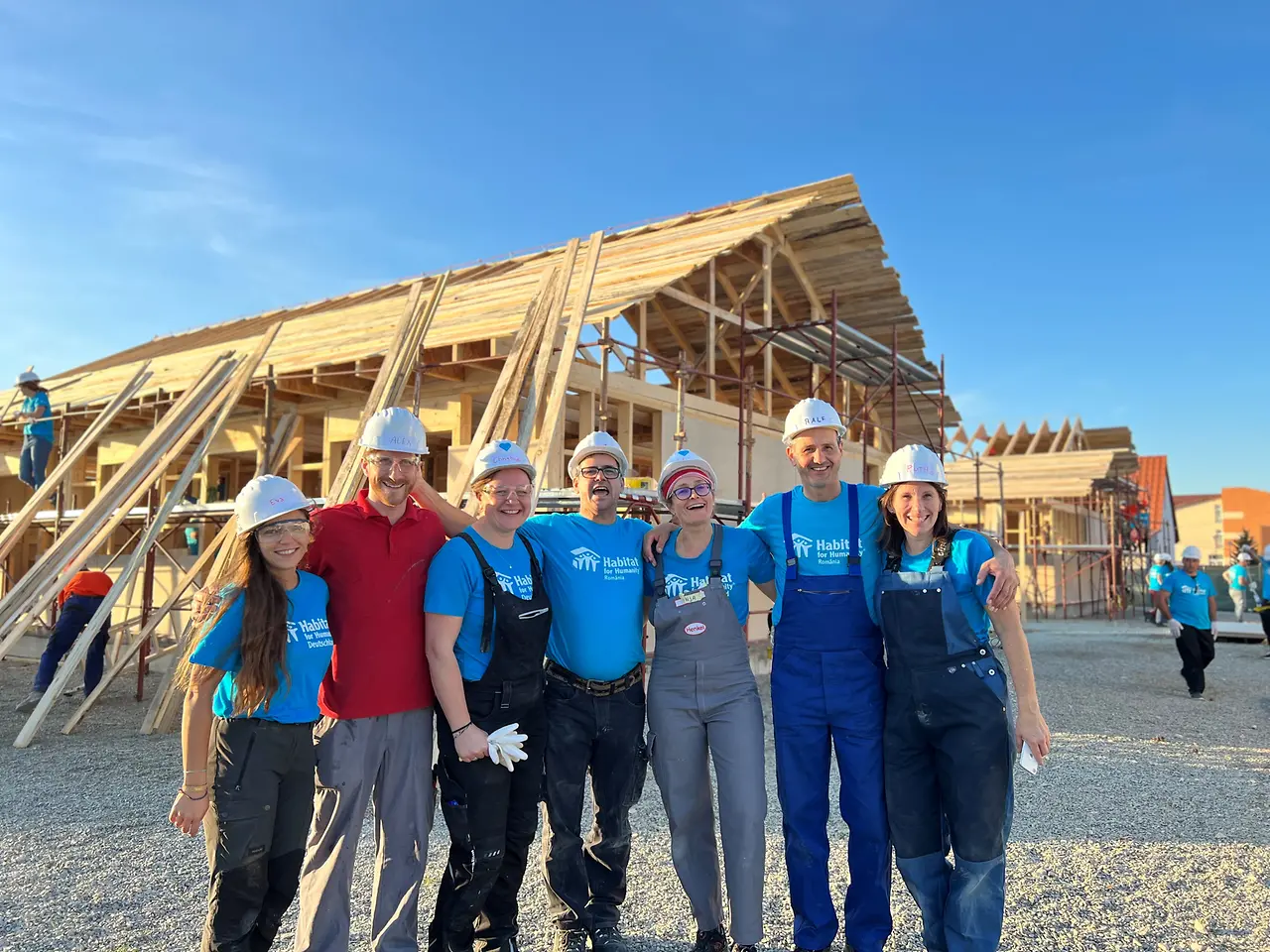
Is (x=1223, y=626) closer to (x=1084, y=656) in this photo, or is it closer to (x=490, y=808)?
(x=1084, y=656)

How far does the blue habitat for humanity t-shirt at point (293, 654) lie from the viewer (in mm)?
2582

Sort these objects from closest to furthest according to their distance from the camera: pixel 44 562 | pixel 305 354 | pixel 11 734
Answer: pixel 11 734, pixel 44 562, pixel 305 354

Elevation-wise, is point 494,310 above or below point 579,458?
above

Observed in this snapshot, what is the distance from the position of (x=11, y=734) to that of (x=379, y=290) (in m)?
12.5

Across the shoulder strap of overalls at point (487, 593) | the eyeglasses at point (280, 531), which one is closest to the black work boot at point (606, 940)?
the shoulder strap of overalls at point (487, 593)

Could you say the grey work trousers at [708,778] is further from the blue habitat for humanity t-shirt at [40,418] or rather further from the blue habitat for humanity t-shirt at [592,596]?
the blue habitat for humanity t-shirt at [40,418]

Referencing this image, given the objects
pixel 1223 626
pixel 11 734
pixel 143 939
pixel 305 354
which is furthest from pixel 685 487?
pixel 1223 626

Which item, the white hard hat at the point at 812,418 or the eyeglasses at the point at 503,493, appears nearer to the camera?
the eyeglasses at the point at 503,493

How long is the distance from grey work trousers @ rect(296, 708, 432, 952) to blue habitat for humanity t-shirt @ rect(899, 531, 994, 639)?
1958mm

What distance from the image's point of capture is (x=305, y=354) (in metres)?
12.1

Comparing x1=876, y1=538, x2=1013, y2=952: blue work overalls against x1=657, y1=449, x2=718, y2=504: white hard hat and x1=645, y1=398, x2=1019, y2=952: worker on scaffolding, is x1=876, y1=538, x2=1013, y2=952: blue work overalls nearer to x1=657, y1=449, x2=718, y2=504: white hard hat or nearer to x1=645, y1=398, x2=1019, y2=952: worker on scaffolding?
x1=645, y1=398, x2=1019, y2=952: worker on scaffolding

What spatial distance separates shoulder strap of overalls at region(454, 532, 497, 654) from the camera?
9.73 feet

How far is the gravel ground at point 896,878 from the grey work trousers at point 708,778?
41cm

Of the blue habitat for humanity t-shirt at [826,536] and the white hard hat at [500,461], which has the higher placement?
the white hard hat at [500,461]
